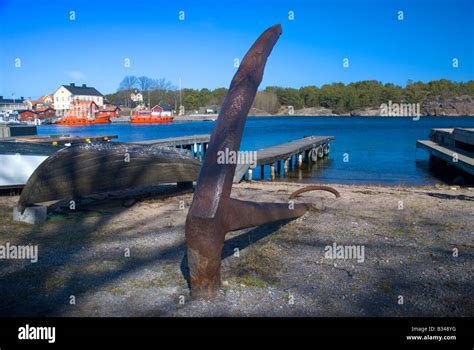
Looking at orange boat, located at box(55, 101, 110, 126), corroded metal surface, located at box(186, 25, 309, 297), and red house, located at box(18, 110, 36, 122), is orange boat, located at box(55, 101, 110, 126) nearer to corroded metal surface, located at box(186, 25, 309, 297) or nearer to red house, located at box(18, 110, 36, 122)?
red house, located at box(18, 110, 36, 122)

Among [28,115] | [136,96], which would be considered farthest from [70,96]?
[136,96]

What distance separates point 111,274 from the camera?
16.0 ft

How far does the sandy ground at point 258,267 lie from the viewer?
3.97 meters
